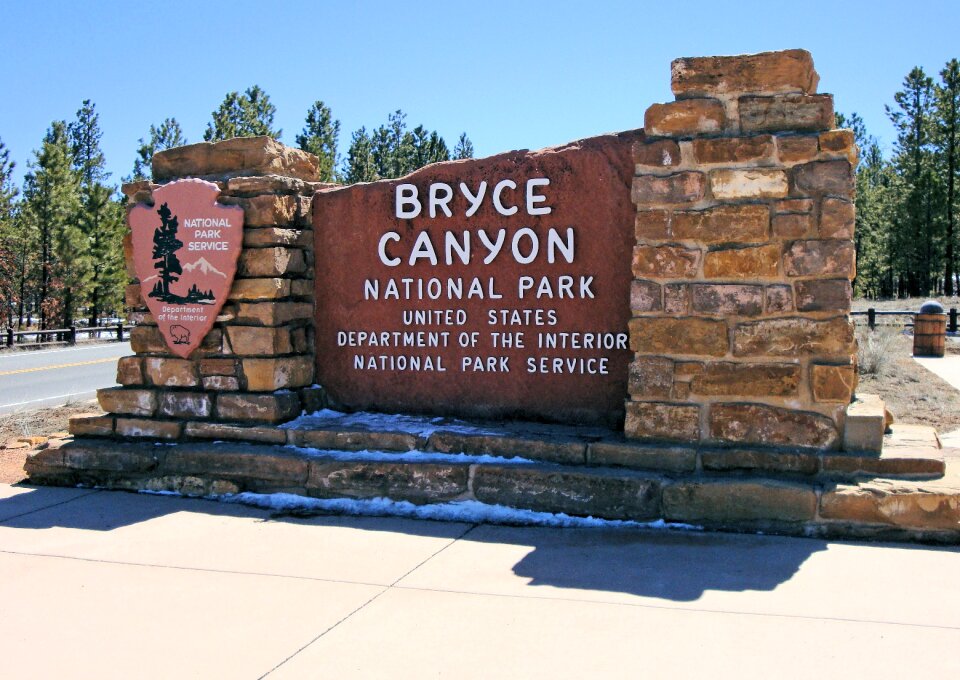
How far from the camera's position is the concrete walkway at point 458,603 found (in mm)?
3150

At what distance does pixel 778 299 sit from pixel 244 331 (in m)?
3.53

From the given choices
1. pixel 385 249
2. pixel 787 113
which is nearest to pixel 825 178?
pixel 787 113

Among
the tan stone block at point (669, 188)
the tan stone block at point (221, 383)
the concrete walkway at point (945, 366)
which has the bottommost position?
the concrete walkway at point (945, 366)

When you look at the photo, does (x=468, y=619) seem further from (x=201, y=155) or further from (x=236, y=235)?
(x=201, y=155)

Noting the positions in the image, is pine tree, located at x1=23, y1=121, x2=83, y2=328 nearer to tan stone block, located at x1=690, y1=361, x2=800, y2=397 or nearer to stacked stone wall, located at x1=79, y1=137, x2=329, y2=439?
stacked stone wall, located at x1=79, y1=137, x2=329, y2=439

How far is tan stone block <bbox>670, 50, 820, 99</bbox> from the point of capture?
471 centimetres

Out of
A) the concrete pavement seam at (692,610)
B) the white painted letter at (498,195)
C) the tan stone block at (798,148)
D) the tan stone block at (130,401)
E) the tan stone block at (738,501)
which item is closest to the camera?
the concrete pavement seam at (692,610)

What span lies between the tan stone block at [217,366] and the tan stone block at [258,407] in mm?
170

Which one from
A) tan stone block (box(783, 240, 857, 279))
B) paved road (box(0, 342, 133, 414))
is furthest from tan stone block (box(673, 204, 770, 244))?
paved road (box(0, 342, 133, 414))

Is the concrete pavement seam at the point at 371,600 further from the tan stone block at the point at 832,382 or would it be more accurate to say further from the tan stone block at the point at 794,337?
the tan stone block at the point at 832,382

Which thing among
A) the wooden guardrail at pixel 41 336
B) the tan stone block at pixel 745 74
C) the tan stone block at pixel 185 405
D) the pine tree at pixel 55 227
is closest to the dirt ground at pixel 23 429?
the tan stone block at pixel 185 405

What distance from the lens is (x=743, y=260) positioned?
15.7 ft

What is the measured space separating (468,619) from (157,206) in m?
4.10

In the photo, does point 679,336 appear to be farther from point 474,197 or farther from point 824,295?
point 474,197
